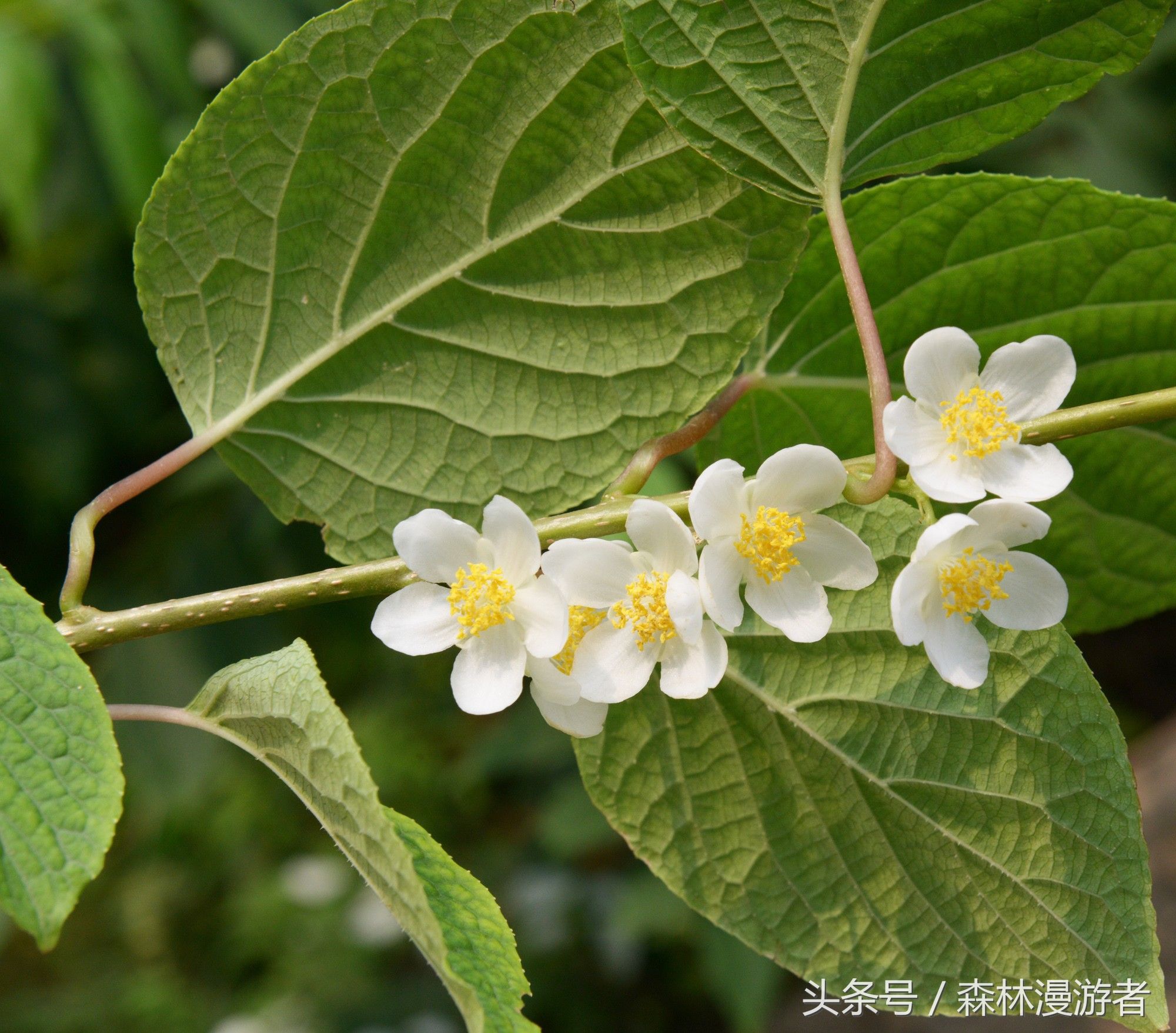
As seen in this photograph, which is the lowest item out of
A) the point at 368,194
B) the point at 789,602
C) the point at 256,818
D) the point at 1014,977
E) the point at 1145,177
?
the point at 256,818

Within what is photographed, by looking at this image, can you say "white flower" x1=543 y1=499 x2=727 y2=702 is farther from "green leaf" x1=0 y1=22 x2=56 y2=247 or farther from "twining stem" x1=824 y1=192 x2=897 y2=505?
"green leaf" x1=0 y1=22 x2=56 y2=247

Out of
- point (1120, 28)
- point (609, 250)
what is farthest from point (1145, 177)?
point (609, 250)

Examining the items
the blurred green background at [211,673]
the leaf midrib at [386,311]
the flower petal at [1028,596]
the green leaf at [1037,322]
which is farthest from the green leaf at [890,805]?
the blurred green background at [211,673]

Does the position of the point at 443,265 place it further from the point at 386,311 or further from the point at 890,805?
the point at 890,805

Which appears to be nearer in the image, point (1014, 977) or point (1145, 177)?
point (1014, 977)

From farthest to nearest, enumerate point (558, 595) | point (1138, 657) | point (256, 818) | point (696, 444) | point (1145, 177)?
1. point (256, 818)
2. point (1138, 657)
3. point (1145, 177)
4. point (696, 444)
5. point (558, 595)

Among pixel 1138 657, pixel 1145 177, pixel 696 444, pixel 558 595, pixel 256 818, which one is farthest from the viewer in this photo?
pixel 256 818

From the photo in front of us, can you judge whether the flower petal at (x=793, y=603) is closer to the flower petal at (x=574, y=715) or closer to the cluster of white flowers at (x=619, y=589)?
the cluster of white flowers at (x=619, y=589)

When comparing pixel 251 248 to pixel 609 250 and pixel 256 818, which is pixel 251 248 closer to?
pixel 609 250
